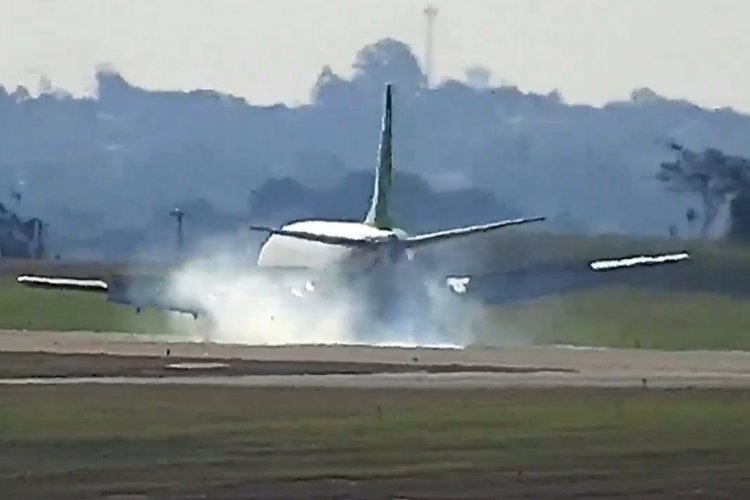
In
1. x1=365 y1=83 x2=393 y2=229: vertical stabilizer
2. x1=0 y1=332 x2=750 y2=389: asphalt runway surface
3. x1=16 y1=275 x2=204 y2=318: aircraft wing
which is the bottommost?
x1=0 y1=332 x2=750 y2=389: asphalt runway surface

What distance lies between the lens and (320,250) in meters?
71.3

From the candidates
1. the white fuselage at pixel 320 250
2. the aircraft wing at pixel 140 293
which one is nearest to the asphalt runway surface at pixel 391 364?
the aircraft wing at pixel 140 293

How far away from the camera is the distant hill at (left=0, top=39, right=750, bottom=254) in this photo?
8456cm

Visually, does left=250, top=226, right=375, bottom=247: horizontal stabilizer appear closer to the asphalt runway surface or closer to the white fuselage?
the white fuselage

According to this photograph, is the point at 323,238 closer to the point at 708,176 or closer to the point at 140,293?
the point at 140,293

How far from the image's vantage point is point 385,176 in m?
78.0

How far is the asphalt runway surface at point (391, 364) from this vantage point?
45844 mm

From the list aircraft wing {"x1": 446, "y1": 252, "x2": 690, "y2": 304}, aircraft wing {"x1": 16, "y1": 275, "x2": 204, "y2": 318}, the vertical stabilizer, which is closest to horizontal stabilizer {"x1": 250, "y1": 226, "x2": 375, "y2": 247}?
the vertical stabilizer

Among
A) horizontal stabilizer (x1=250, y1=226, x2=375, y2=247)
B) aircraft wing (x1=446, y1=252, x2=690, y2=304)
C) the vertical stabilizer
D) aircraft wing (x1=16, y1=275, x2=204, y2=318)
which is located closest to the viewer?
horizontal stabilizer (x1=250, y1=226, x2=375, y2=247)

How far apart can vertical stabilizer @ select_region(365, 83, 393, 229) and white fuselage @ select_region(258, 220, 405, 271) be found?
1.06m

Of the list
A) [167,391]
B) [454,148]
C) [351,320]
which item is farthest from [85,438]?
[454,148]

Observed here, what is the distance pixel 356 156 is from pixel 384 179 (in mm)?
7923

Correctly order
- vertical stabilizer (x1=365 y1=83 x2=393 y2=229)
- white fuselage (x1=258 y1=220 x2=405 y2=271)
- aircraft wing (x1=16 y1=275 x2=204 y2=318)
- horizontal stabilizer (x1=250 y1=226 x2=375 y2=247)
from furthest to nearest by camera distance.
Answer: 1. vertical stabilizer (x1=365 y1=83 x2=393 y2=229)
2. aircraft wing (x1=16 y1=275 x2=204 y2=318)
3. white fuselage (x1=258 y1=220 x2=405 y2=271)
4. horizontal stabilizer (x1=250 y1=226 x2=375 y2=247)

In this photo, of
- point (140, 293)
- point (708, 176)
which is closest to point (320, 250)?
point (140, 293)
